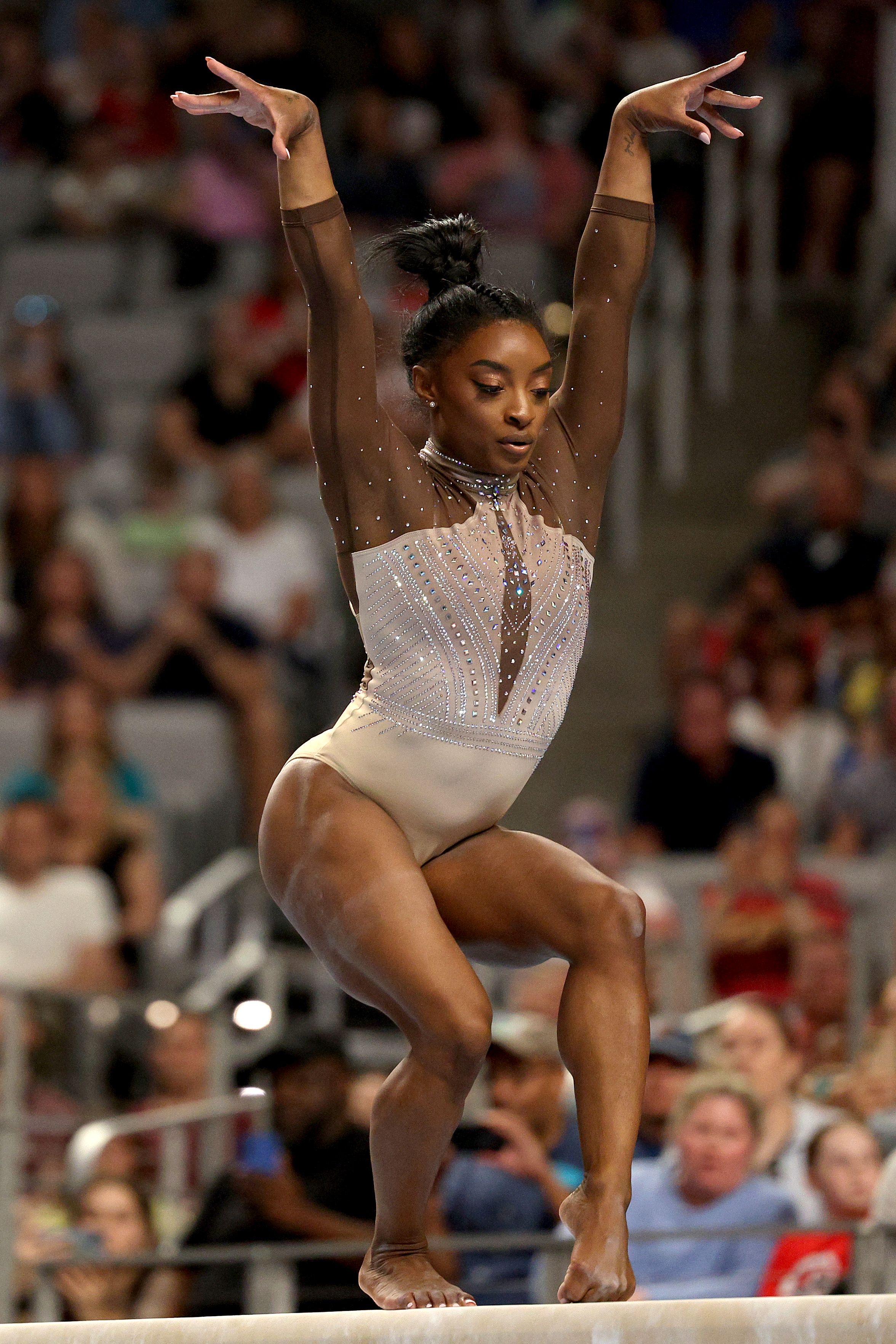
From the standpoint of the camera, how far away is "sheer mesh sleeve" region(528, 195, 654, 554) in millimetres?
3096

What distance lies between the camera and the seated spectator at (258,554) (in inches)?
324

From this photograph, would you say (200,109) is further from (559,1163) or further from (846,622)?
(846,622)

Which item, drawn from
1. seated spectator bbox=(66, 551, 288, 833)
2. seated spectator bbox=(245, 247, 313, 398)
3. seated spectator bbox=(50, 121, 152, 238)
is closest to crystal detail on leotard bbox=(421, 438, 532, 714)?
seated spectator bbox=(66, 551, 288, 833)

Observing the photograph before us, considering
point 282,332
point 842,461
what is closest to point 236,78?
point 842,461

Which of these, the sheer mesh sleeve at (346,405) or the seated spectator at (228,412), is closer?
the sheer mesh sleeve at (346,405)

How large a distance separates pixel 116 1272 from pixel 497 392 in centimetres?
279

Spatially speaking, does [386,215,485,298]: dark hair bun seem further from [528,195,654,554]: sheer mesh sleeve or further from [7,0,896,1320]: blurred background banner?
[528,195,654,554]: sheer mesh sleeve

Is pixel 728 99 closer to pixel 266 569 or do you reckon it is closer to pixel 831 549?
pixel 831 549

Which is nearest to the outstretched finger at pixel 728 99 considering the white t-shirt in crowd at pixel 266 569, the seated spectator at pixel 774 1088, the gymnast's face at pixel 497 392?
the gymnast's face at pixel 497 392

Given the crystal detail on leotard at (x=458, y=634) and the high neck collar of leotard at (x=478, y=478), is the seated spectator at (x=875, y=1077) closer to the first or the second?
the crystal detail on leotard at (x=458, y=634)

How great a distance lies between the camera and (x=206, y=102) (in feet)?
9.17

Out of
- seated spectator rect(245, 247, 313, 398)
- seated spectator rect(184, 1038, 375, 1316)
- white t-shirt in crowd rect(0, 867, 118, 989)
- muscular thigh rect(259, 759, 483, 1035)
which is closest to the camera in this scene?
muscular thigh rect(259, 759, 483, 1035)

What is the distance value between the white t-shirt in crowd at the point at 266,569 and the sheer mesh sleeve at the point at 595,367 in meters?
5.10

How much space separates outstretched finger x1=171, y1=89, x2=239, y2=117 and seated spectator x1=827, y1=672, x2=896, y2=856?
4.56 meters
